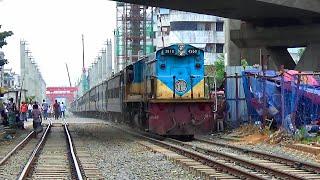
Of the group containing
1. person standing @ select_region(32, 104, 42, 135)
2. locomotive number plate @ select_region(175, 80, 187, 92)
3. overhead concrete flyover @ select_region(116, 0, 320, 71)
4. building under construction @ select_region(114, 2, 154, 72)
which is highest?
building under construction @ select_region(114, 2, 154, 72)

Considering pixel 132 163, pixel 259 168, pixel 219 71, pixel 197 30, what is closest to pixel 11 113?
pixel 132 163

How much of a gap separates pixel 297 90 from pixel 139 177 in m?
8.98

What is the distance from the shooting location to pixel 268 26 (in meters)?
37.2

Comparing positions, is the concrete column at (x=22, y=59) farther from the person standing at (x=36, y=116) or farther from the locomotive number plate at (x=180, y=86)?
the locomotive number plate at (x=180, y=86)

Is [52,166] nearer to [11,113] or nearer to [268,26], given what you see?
[11,113]

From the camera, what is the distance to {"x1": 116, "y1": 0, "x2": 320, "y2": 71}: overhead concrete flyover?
96.2 ft

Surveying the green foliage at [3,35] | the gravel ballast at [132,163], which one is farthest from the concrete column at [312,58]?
the green foliage at [3,35]

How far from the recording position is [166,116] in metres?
22.2

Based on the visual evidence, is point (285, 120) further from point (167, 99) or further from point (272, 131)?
point (167, 99)

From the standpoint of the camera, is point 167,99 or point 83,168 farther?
point 167,99

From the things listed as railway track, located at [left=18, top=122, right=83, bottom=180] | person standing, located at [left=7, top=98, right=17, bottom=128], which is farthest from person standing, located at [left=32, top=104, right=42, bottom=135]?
railway track, located at [left=18, top=122, right=83, bottom=180]

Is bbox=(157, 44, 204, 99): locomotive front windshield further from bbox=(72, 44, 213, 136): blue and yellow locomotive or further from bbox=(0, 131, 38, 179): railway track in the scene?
bbox=(0, 131, 38, 179): railway track

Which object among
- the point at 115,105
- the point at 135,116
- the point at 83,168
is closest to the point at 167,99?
the point at 135,116

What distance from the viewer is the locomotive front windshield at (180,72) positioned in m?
22.4
